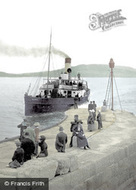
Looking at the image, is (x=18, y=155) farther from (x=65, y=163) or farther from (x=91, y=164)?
(x=91, y=164)

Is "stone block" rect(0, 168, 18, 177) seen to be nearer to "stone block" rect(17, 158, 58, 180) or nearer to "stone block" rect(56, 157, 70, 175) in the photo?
"stone block" rect(17, 158, 58, 180)

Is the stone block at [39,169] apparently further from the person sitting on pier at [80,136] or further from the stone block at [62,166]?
the person sitting on pier at [80,136]

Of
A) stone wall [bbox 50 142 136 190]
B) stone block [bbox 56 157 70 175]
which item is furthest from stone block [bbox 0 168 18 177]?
stone block [bbox 56 157 70 175]

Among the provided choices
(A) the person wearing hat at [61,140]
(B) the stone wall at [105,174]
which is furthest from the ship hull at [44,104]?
(A) the person wearing hat at [61,140]

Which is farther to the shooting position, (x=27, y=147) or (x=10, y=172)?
(x=27, y=147)

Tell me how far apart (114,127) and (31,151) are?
10.1 m

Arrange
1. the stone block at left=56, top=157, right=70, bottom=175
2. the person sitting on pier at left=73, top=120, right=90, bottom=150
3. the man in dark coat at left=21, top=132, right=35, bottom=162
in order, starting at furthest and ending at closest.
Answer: the person sitting on pier at left=73, top=120, right=90, bottom=150 < the man in dark coat at left=21, top=132, right=35, bottom=162 < the stone block at left=56, top=157, right=70, bottom=175

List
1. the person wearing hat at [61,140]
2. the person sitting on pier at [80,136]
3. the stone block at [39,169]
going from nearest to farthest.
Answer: the stone block at [39,169], the person wearing hat at [61,140], the person sitting on pier at [80,136]

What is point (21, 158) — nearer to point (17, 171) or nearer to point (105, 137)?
point (17, 171)

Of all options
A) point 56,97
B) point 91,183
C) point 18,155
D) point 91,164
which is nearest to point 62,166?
point 18,155

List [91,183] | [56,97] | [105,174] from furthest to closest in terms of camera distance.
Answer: [56,97]
[105,174]
[91,183]

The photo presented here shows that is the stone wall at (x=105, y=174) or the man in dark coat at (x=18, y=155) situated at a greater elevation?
the man in dark coat at (x=18, y=155)

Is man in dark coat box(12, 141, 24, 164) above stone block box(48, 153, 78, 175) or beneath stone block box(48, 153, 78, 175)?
above

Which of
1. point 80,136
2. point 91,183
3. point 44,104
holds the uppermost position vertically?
point 80,136
